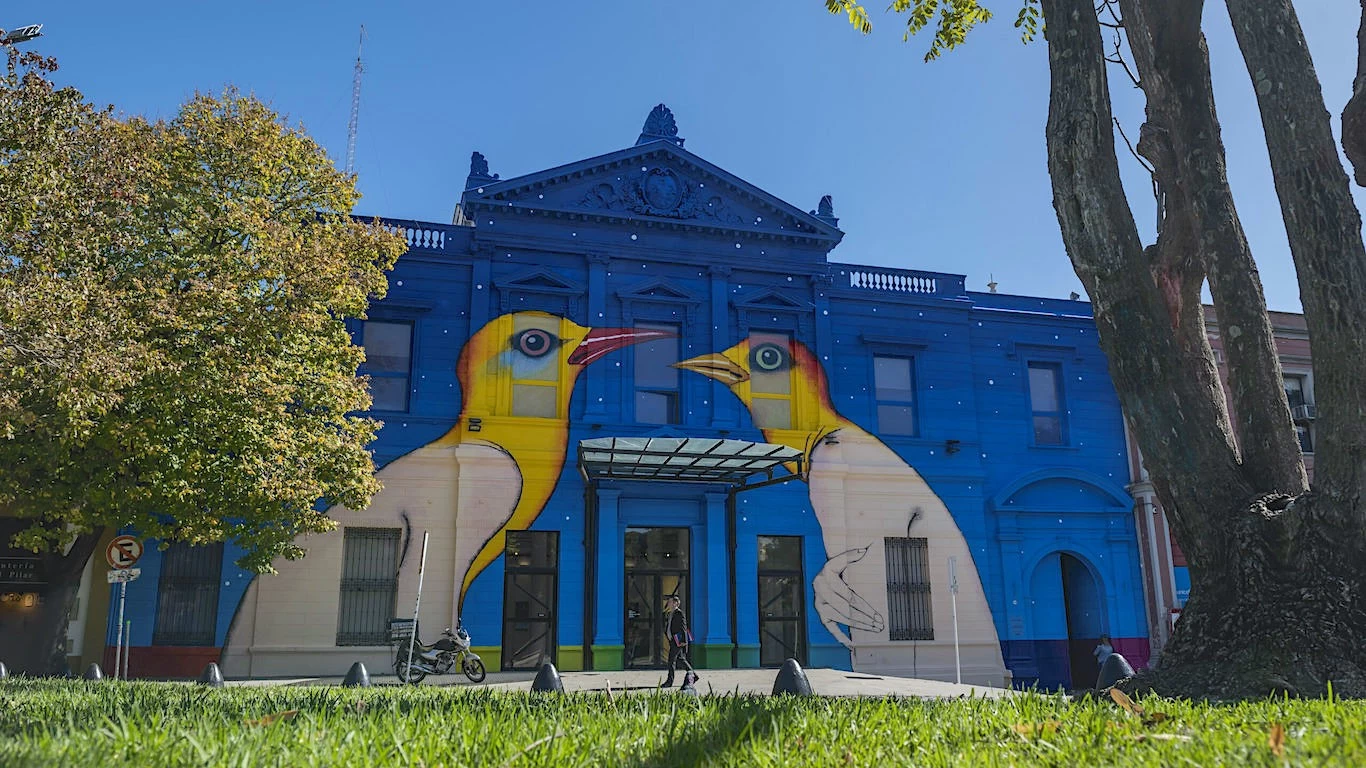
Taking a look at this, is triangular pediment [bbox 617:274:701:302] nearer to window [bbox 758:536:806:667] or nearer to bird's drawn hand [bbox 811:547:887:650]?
window [bbox 758:536:806:667]

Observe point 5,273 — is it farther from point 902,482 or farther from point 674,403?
point 902,482

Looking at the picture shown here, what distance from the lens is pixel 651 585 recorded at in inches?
883

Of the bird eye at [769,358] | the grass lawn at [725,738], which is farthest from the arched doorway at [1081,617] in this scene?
the grass lawn at [725,738]

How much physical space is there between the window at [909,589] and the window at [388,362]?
12.1 metres

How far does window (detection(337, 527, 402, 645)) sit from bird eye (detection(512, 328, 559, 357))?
4.98 meters

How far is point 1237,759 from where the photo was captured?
3.22 metres

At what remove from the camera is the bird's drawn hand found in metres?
22.8

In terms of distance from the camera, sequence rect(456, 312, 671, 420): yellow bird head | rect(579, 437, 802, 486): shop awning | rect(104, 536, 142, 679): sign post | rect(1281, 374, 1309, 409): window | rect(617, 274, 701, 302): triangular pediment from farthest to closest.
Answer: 1. rect(1281, 374, 1309, 409): window
2. rect(617, 274, 701, 302): triangular pediment
3. rect(456, 312, 671, 420): yellow bird head
4. rect(579, 437, 802, 486): shop awning
5. rect(104, 536, 142, 679): sign post

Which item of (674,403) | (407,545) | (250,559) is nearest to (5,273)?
(250,559)

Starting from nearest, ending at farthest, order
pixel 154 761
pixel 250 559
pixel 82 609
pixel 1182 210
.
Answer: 1. pixel 154 761
2. pixel 1182 210
3. pixel 250 559
4. pixel 82 609

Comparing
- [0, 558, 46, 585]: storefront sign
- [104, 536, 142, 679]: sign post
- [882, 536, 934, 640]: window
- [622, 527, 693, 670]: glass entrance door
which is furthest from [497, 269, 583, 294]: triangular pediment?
[0, 558, 46, 585]: storefront sign

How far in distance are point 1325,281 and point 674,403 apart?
A: 58.4 feet

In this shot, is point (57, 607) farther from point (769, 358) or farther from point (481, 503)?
point (769, 358)

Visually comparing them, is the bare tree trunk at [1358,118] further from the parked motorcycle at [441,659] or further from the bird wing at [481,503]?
the bird wing at [481,503]
